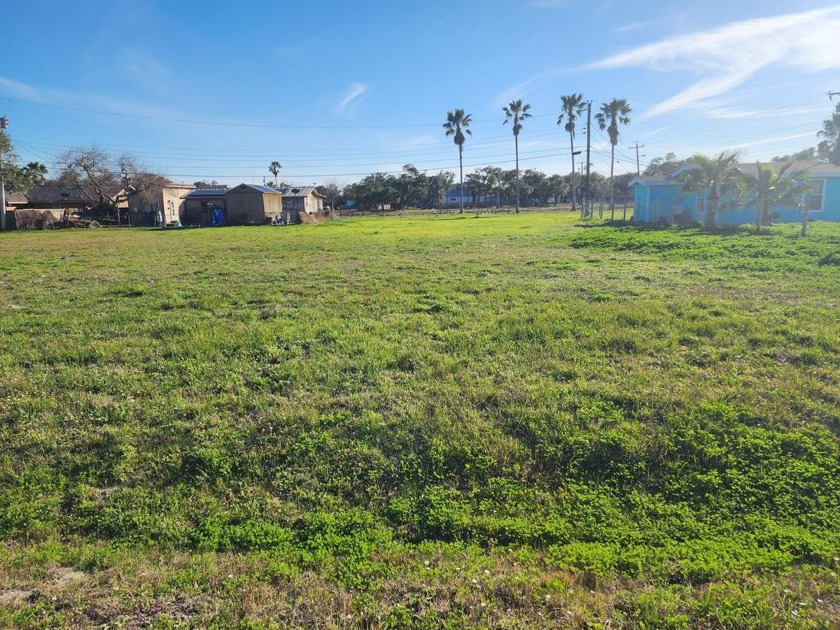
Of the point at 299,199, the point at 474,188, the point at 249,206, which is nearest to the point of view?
the point at 249,206

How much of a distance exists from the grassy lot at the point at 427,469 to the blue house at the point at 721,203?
24.8 m

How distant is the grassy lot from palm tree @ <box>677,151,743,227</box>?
2071 centimetres

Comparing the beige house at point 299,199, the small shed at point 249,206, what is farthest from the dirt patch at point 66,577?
the beige house at point 299,199

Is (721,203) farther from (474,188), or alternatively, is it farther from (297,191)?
(474,188)

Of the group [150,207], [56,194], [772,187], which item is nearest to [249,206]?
[150,207]

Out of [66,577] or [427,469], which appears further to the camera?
[427,469]

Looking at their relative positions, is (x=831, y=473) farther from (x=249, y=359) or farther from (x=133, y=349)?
(x=133, y=349)

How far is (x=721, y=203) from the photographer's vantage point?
95.6 ft

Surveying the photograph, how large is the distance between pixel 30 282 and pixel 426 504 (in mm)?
15130

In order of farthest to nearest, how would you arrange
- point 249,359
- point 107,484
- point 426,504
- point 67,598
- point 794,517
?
1. point 249,359
2. point 107,484
3. point 426,504
4. point 794,517
5. point 67,598

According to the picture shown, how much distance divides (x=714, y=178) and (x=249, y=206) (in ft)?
147

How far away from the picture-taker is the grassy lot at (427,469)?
2.89 metres

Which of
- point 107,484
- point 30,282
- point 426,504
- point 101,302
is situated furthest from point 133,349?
point 30,282

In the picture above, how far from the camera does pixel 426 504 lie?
379 centimetres
